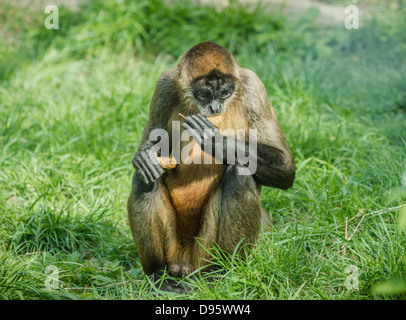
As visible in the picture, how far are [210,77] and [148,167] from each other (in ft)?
3.59

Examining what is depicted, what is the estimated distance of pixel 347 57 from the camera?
9977 millimetres

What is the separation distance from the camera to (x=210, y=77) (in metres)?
5.00

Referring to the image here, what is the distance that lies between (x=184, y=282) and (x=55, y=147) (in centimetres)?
364

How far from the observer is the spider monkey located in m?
4.95

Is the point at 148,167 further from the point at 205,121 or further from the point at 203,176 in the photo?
the point at 205,121

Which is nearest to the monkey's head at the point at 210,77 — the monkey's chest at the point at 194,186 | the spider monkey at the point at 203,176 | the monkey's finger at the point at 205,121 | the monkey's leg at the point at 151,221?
the spider monkey at the point at 203,176

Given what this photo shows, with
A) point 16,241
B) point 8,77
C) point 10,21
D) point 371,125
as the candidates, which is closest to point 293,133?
point 371,125

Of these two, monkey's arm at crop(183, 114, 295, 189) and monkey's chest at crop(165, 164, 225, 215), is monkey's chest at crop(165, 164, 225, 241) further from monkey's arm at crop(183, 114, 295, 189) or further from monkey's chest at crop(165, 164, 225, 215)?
monkey's arm at crop(183, 114, 295, 189)

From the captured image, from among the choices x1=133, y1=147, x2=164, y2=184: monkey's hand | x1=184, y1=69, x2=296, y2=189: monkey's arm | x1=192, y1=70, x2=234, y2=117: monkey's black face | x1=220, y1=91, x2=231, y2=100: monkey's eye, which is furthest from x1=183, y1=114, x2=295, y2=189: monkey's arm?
x1=133, y1=147, x2=164, y2=184: monkey's hand

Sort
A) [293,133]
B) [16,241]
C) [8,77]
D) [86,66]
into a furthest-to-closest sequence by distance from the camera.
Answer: [86,66] < [8,77] < [293,133] < [16,241]

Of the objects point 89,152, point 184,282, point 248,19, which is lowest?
point 184,282

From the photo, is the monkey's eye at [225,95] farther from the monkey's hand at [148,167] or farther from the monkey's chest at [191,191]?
the monkey's hand at [148,167]

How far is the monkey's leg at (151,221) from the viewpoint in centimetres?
511

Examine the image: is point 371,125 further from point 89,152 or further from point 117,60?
point 117,60
